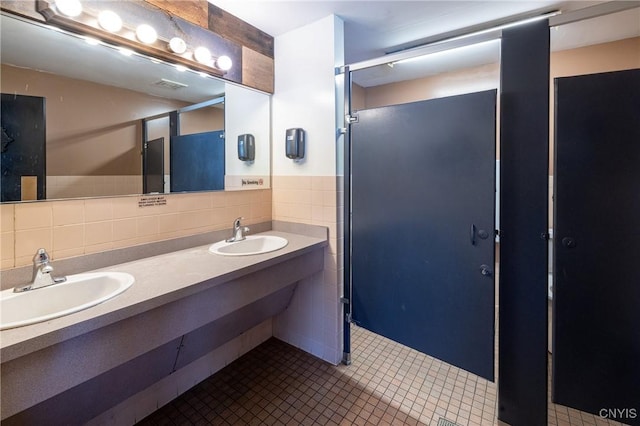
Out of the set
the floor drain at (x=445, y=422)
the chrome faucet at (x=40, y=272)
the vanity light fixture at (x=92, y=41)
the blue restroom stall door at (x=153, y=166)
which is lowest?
the floor drain at (x=445, y=422)

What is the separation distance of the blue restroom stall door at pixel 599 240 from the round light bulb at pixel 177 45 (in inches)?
76.3

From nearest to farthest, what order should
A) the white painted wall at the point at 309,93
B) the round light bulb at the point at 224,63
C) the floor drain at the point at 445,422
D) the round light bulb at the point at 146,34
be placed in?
the round light bulb at the point at 146,34
the floor drain at the point at 445,422
the round light bulb at the point at 224,63
the white painted wall at the point at 309,93

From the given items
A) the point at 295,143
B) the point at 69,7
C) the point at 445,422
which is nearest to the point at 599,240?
the point at 445,422

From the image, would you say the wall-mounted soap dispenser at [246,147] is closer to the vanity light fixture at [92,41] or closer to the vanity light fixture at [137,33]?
the vanity light fixture at [137,33]

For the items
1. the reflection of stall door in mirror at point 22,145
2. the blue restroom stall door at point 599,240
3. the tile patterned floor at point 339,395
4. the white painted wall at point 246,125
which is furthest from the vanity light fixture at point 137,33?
the tile patterned floor at point 339,395

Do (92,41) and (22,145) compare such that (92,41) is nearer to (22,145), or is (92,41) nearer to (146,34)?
(146,34)

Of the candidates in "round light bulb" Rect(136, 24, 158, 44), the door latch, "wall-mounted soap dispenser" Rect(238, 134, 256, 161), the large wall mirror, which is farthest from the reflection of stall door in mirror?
the door latch

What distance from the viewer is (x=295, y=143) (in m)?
2.05

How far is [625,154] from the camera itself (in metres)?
1.27

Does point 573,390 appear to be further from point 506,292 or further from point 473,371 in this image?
point 506,292

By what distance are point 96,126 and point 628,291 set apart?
265cm

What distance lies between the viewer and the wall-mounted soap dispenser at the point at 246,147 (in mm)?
2211

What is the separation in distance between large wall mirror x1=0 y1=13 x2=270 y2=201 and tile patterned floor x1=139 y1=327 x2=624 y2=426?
51.3 inches

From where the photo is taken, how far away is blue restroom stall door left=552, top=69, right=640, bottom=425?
4.19 ft
